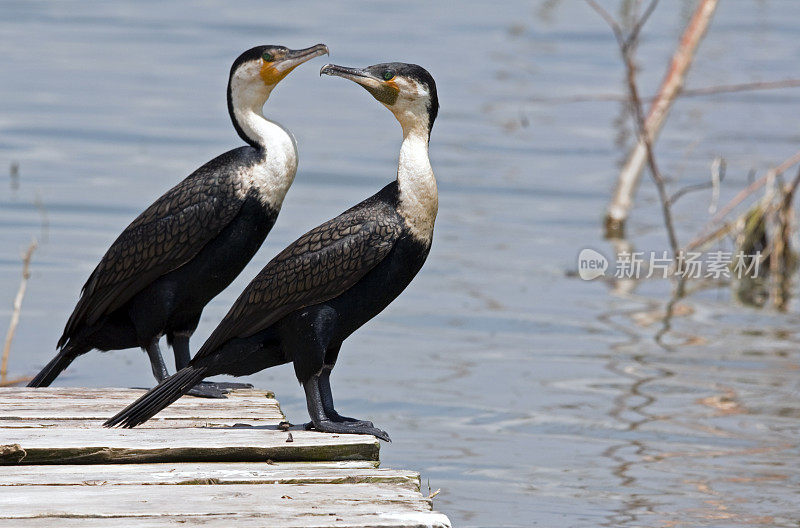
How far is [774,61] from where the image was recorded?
2041cm

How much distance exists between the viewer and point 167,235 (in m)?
5.21

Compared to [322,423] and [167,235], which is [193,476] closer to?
[322,423]

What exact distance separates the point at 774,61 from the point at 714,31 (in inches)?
128

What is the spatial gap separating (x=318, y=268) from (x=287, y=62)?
3.24 ft

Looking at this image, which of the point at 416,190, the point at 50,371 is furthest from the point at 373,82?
the point at 50,371

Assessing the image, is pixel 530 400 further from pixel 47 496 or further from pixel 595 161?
pixel 595 161

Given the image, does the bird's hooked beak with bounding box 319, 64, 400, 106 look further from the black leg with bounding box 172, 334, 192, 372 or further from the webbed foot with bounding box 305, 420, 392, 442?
the black leg with bounding box 172, 334, 192, 372

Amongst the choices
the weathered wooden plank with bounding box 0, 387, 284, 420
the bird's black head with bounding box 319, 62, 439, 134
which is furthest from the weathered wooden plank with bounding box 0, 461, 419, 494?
the bird's black head with bounding box 319, 62, 439, 134

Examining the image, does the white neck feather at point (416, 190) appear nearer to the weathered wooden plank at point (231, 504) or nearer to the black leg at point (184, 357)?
the weathered wooden plank at point (231, 504)

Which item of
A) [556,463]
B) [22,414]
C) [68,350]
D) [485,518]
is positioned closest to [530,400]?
[556,463]

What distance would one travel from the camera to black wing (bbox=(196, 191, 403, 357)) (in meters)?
4.46

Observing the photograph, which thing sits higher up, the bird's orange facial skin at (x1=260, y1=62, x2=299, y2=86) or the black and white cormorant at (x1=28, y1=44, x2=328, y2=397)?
the bird's orange facial skin at (x1=260, y1=62, x2=299, y2=86)

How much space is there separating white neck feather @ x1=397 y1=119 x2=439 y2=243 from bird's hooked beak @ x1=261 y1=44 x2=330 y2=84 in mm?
759

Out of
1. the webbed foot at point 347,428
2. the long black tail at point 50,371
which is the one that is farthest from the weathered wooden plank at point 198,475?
the long black tail at point 50,371
